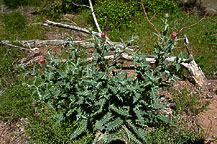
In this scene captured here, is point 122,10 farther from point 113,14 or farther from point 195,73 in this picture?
point 195,73

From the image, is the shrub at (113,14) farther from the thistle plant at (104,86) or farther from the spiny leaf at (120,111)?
the spiny leaf at (120,111)

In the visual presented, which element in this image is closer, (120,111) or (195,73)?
(120,111)

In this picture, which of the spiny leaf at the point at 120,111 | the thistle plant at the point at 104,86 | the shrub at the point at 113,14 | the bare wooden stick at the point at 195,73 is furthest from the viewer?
the shrub at the point at 113,14

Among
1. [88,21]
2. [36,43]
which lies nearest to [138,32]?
[88,21]

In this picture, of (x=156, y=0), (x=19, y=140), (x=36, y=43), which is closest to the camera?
(x=19, y=140)

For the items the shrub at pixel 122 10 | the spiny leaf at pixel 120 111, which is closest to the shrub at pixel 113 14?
the shrub at pixel 122 10

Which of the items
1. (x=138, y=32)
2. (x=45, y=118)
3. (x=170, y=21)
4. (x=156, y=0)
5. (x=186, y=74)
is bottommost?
(x=45, y=118)

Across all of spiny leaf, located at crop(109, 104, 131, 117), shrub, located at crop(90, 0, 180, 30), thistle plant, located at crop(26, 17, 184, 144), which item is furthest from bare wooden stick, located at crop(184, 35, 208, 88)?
shrub, located at crop(90, 0, 180, 30)

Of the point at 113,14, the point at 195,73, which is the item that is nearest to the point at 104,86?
the point at 195,73

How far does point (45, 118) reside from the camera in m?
2.80

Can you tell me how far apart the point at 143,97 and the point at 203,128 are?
3.94 ft

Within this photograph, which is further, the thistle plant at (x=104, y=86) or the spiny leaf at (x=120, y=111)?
the spiny leaf at (x=120, y=111)

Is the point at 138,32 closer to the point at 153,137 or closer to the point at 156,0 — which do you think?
the point at 156,0

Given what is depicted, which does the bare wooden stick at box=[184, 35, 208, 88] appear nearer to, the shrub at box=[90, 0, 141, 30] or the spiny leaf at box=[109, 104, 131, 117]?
the spiny leaf at box=[109, 104, 131, 117]
